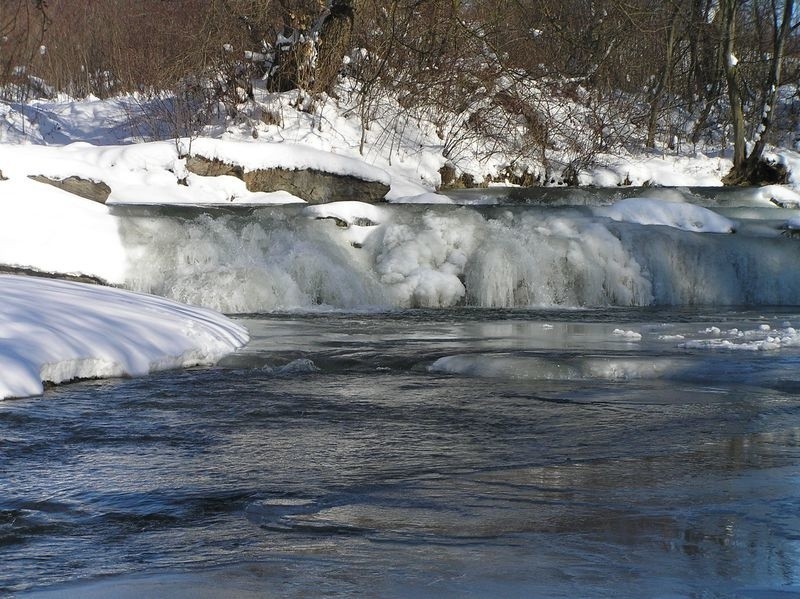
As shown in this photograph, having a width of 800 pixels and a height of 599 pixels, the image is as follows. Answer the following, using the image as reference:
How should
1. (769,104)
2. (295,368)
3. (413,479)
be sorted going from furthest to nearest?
1. (769,104)
2. (295,368)
3. (413,479)

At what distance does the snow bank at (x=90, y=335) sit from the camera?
5656mm

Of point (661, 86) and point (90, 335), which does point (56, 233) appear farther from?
point (661, 86)

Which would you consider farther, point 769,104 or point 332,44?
point 769,104

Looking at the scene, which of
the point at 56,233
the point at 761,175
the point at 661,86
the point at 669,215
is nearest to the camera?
the point at 56,233

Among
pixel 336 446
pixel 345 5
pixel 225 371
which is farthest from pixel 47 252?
pixel 345 5

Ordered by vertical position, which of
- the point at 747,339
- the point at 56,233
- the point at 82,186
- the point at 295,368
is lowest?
the point at 295,368

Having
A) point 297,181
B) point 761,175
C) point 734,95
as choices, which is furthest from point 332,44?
point 761,175

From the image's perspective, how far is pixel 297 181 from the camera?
15.2 metres

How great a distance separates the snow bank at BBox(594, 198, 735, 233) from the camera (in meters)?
13.9

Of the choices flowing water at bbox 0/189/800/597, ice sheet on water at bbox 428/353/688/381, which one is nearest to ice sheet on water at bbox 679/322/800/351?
flowing water at bbox 0/189/800/597

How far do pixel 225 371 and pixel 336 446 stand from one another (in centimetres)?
221

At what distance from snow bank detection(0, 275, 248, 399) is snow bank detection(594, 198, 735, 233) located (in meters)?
7.34

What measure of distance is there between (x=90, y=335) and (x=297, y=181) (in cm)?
912

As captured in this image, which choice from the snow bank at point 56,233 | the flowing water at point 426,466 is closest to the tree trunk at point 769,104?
the flowing water at point 426,466
